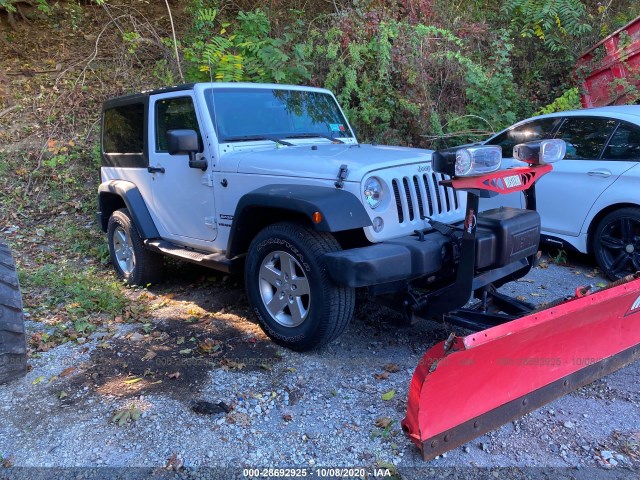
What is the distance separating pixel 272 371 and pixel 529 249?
6.23 feet

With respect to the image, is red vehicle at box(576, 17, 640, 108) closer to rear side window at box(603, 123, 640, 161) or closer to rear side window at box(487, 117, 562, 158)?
rear side window at box(487, 117, 562, 158)

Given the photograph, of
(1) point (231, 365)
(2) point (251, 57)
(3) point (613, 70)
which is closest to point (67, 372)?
(1) point (231, 365)

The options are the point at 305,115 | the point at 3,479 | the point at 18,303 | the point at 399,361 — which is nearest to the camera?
the point at 3,479

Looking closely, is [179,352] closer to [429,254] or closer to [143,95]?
[429,254]

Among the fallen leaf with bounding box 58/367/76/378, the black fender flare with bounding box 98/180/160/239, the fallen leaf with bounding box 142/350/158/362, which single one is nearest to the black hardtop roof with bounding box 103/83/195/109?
the black fender flare with bounding box 98/180/160/239

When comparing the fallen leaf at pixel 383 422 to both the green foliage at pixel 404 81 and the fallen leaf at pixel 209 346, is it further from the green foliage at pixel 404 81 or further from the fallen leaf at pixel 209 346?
the green foliage at pixel 404 81

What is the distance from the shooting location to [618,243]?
5434 mm

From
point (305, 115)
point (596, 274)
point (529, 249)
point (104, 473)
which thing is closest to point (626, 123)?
point (596, 274)

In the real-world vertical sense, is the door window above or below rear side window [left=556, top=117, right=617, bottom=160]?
above

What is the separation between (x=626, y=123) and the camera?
5.39 m

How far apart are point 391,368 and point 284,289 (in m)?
0.92

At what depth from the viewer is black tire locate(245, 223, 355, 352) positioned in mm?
3613

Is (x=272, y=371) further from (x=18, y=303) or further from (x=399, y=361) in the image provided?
(x=18, y=303)

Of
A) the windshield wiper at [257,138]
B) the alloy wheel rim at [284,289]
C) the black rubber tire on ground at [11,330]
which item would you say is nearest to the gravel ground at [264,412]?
the black rubber tire on ground at [11,330]
